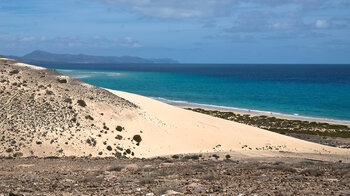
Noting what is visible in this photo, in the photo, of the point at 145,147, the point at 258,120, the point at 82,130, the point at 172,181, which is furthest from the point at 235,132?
the point at 172,181

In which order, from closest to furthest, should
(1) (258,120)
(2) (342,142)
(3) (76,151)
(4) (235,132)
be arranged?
Result: (3) (76,151) < (4) (235,132) < (2) (342,142) < (1) (258,120)

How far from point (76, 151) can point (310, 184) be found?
1576 centimetres

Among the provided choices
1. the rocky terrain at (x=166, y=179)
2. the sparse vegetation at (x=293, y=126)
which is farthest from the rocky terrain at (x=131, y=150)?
the sparse vegetation at (x=293, y=126)

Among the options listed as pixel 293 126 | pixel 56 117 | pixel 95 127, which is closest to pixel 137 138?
pixel 95 127

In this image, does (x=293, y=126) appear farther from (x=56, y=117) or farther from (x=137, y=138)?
(x=56, y=117)

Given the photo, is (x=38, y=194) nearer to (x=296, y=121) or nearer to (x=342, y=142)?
(x=342, y=142)

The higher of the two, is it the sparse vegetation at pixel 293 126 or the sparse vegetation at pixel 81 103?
the sparse vegetation at pixel 81 103

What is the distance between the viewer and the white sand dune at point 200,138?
99.1 feet

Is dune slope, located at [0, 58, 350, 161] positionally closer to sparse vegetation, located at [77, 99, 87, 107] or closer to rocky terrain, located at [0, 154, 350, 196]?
sparse vegetation, located at [77, 99, 87, 107]

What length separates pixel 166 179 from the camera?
15641 millimetres

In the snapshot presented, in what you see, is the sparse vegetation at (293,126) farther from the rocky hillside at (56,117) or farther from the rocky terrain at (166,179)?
the rocky terrain at (166,179)

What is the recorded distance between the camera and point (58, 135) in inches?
1033

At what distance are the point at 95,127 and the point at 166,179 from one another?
46.0 ft

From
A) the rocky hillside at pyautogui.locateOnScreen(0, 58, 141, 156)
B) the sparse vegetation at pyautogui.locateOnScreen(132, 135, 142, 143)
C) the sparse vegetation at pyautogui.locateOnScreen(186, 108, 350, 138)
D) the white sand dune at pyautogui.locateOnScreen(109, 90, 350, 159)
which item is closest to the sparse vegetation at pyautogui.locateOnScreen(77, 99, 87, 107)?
the rocky hillside at pyautogui.locateOnScreen(0, 58, 141, 156)
